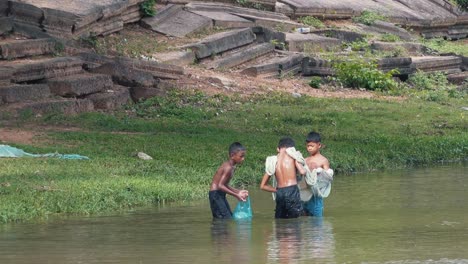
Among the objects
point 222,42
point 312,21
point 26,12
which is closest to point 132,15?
point 222,42

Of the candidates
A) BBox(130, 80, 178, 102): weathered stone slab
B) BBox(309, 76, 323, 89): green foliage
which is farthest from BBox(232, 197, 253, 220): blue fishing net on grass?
BBox(309, 76, 323, 89): green foliage

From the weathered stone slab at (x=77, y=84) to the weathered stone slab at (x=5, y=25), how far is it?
183cm

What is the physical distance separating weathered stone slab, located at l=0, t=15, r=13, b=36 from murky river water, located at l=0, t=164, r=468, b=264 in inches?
342

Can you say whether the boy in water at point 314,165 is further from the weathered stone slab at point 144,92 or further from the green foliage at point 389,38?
the green foliage at point 389,38

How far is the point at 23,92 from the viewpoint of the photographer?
18953 mm

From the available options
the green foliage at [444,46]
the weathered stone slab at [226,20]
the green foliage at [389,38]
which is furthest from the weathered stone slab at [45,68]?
the green foliage at [444,46]

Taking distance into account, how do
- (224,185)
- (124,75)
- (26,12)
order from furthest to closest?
(26,12) < (124,75) < (224,185)

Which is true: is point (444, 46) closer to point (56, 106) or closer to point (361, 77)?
point (361, 77)

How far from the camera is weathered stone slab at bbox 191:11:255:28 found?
27297 mm

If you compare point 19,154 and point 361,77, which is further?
point 361,77

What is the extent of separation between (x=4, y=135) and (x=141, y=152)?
7.79 ft

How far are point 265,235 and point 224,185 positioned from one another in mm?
1124

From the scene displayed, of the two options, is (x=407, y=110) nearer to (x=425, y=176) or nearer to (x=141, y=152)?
(x=425, y=176)

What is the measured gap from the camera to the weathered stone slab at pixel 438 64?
28219 mm
